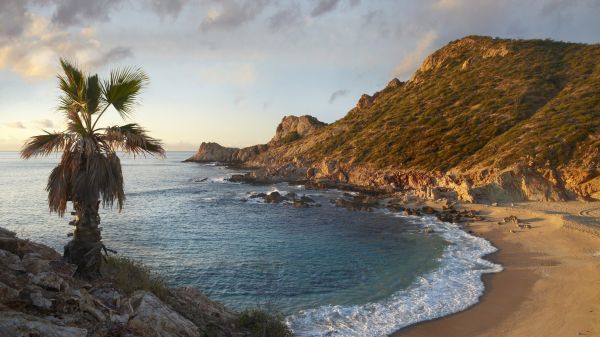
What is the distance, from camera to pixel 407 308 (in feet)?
59.0

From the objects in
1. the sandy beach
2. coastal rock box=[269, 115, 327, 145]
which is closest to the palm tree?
the sandy beach

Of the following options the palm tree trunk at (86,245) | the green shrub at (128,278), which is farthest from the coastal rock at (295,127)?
the palm tree trunk at (86,245)

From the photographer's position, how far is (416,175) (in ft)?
219

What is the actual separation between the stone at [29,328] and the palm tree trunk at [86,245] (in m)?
4.62

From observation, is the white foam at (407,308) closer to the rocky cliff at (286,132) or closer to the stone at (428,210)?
the stone at (428,210)

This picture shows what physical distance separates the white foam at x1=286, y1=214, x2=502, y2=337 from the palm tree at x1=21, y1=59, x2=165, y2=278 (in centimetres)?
893

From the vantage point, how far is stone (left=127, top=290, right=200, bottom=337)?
8641mm

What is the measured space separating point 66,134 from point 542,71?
11296 cm

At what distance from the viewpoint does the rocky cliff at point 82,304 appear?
6.98 metres

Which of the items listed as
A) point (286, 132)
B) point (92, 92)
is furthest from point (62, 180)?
point (286, 132)

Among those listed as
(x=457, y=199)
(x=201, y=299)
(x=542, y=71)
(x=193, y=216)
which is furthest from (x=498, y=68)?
(x=201, y=299)

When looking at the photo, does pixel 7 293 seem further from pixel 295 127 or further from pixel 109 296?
pixel 295 127

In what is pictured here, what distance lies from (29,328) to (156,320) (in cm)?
306

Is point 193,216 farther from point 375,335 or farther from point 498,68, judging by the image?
point 498,68
